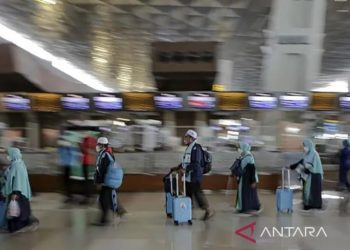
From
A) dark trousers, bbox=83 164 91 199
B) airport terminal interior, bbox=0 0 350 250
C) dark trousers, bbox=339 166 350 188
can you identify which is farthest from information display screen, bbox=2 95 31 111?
dark trousers, bbox=339 166 350 188

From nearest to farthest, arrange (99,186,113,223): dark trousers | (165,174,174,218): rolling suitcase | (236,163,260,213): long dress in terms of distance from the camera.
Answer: (99,186,113,223): dark trousers
(165,174,174,218): rolling suitcase
(236,163,260,213): long dress

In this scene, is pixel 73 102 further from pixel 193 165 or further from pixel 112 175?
pixel 193 165

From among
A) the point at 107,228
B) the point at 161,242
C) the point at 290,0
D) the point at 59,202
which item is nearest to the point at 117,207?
the point at 107,228

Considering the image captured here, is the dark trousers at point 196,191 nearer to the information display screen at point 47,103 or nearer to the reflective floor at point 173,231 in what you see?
the reflective floor at point 173,231

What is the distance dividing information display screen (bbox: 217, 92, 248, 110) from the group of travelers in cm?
567

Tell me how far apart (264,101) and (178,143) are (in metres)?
2.93

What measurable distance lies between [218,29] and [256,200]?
21150 mm

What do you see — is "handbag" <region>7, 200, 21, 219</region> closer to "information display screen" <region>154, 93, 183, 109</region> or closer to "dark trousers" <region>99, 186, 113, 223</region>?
"dark trousers" <region>99, 186, 113, 223</region>

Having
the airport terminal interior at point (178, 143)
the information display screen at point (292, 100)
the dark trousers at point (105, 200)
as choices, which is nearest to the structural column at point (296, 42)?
the airport terminal interior at point (178, 143)

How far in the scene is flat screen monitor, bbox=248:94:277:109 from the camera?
17109 millimetres

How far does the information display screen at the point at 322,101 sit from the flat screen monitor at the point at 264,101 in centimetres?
137

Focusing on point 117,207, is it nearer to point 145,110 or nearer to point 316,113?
point 145,110

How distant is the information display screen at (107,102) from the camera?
17578 mm

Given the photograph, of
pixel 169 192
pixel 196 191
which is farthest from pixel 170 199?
pixel 196 191
